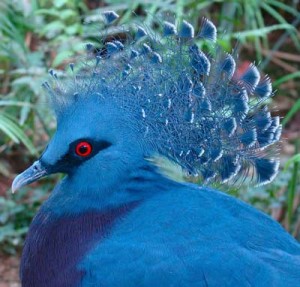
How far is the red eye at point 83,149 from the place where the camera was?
99.4 inches

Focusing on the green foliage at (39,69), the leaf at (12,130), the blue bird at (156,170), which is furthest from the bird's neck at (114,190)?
the green foliage at (39,69)

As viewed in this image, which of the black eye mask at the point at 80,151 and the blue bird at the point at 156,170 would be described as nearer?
the blue bird at the point at 156,170

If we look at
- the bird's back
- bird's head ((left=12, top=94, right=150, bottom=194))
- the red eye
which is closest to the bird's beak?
bird's head ((left=12, top=94, right=150, bottom=194))

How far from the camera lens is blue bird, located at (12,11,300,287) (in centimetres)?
242

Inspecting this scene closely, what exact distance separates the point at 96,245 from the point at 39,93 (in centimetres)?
162

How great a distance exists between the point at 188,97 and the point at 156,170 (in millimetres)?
250

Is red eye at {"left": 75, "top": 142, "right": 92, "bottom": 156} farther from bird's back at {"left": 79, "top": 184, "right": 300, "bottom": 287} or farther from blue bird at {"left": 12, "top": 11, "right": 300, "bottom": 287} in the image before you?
bird's back at {"left": 79, "top": 184, "right": 300, "bottom": 287}

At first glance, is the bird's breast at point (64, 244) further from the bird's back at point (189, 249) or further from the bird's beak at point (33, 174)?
the bird's beak at point (33, 174)

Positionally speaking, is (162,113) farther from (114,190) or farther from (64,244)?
(64,244)

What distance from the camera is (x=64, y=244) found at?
2.57 m

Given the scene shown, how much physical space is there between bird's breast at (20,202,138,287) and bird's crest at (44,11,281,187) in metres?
0.26

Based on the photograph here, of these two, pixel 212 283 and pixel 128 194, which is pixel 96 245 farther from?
pixel 212 283

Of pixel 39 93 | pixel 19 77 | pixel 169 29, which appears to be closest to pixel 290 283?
pixel 169 29

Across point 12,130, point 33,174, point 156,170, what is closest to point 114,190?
point 156,170
